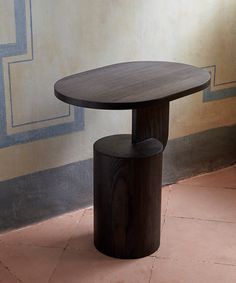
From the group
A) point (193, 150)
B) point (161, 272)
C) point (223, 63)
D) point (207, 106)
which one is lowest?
point (161, 272)

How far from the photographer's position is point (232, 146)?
298 cm

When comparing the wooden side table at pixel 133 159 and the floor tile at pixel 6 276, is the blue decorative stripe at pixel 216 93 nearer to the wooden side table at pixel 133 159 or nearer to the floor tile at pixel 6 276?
the wooden side table at pixel 133 159

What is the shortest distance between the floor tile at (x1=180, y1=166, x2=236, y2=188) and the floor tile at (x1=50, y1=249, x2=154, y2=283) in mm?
699

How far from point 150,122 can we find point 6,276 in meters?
0.74

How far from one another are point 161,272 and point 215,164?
935mm

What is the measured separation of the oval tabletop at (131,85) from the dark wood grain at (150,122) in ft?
0.38

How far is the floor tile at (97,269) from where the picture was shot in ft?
6.89

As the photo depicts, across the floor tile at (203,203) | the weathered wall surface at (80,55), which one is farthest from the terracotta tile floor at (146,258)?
the weathered wall surface at (80,55)

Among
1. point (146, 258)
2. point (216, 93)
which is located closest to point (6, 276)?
point (146, 258)

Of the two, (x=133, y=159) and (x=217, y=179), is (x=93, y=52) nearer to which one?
(x=133, y=159)

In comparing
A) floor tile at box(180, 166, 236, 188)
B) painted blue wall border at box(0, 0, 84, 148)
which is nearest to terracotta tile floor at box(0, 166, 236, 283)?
floor tile at box(180, 166, 236, 188)

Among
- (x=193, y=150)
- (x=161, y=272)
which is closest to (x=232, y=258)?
(x=161, y=272)

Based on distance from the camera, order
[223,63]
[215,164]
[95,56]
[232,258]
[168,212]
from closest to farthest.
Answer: [232,258]
[95,56]
[168,212]
[223,63]
[215,164]

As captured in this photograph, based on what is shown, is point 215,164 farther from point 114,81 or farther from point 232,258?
point 114,81
